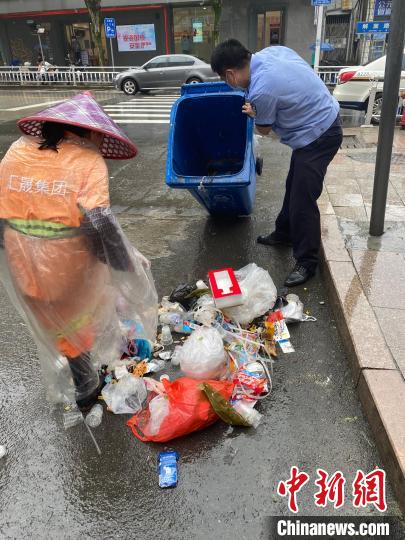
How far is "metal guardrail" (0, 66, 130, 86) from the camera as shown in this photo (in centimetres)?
2011

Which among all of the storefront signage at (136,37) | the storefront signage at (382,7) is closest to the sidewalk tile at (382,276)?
the storefront signage at (382,7)

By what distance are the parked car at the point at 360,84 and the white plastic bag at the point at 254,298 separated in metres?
7.17

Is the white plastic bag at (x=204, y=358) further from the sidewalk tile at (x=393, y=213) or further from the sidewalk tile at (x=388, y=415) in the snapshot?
the sidewalk tile at (x=393, y=213)

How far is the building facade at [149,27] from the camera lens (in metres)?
21.3

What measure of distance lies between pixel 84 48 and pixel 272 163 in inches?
881

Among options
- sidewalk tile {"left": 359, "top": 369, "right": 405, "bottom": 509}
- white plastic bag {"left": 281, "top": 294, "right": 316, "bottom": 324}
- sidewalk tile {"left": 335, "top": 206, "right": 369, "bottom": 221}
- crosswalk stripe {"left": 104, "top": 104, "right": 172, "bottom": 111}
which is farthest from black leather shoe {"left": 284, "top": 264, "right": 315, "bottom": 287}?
crosswalk stripe {"left": 104, "top": 104, "right": 172, "bottom": 111}

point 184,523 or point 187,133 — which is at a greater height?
point 187,133

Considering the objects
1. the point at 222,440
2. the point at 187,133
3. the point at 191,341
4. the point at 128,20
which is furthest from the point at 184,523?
the point at 128,20

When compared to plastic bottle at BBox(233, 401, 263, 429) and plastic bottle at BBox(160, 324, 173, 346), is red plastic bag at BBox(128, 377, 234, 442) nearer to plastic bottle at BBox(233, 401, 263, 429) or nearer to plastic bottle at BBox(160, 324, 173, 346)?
plastic bottle at BBox(233, 401, 263, 429)

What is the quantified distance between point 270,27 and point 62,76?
10735 millimetres

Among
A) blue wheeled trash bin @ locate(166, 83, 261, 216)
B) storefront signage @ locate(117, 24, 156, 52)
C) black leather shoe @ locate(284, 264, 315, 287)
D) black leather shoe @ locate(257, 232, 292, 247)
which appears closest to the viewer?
black leather shoe @ locate(284, 264, 315, 287)

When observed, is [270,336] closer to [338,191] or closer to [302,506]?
[302,506]

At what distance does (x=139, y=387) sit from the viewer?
236 cm

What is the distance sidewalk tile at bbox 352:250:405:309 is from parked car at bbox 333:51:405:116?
254 inches
